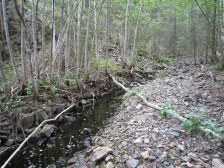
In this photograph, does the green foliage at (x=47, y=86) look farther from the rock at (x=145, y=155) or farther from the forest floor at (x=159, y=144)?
the rock at (x=145, y=155)

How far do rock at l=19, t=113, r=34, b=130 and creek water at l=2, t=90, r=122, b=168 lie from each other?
63 cm

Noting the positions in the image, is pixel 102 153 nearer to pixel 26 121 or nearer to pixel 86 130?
pixel 86 130

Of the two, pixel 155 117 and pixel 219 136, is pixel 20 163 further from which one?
pixel 219 136

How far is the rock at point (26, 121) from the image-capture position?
15.9ft

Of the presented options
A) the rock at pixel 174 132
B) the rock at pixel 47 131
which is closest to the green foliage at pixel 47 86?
the rock at pixel 47 131

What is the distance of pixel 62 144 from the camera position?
4.41m

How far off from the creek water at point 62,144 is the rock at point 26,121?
0.63 m

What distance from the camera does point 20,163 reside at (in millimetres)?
3703

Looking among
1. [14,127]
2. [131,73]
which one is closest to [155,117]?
[14,127]

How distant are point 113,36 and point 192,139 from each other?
640 inches

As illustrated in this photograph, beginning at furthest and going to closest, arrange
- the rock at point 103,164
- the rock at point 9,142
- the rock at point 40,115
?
the rock at point 40,115 → the rock at point 9,142 → the rock at point 103,164

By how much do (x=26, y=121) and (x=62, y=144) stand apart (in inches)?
59.9

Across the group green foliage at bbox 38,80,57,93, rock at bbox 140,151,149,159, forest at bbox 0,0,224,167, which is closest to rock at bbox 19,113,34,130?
forest at bbox 0,0,224,167

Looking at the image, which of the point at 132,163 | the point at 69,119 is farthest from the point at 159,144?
the point at 69,119
